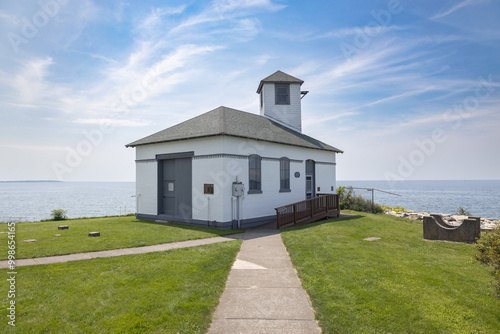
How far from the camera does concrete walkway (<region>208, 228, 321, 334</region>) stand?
4.24 meters

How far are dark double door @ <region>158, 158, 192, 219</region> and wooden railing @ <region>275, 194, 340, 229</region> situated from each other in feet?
16.1

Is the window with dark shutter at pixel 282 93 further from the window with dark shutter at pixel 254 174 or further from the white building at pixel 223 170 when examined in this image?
the window with dark shutter at pixel 254 174

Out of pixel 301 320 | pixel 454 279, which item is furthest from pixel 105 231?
pixel 454 279

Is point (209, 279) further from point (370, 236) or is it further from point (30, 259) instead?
point (370, 236)

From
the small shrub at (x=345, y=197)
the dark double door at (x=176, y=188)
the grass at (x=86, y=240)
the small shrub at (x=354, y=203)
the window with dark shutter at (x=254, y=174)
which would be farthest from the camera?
the small shrub at (x=345, y=197)

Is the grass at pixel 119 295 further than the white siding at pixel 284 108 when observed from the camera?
No

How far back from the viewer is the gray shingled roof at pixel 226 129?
14600mm

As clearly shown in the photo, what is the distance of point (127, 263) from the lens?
731 cm

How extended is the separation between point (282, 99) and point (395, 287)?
18044 mm

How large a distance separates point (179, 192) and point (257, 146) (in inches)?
198

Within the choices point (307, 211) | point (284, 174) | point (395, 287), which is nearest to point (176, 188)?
point (284, 174)

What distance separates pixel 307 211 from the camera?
634 inches

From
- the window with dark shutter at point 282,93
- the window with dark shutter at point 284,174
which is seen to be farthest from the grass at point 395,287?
the window with dark shutter at point 282,93

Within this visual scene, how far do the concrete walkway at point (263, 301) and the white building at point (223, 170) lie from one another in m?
6.12
